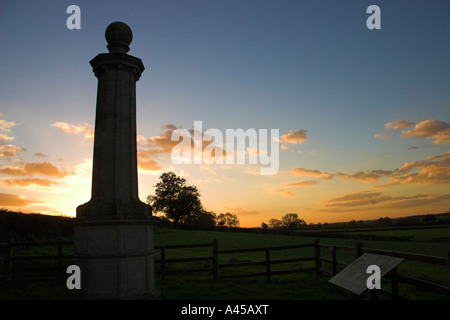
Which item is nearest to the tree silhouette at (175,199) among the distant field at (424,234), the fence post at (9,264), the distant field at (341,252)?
the distant field at (341,252)

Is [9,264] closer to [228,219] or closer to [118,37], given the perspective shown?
[118,37]

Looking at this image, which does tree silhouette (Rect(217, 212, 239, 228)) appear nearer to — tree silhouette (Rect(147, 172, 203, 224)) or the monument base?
tree silhouette (Rect(147, 172, 203, 224))

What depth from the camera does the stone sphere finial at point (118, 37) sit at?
8930mm

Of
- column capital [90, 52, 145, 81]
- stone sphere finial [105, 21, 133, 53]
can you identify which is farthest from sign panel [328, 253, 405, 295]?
stone sphere finial [105, 21, 133, 53]

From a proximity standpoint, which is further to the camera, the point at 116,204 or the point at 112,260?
the point at 116,204

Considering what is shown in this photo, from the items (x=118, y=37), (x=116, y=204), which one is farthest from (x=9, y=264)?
(x=118, y=37)

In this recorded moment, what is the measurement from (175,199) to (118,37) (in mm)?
→ 51140

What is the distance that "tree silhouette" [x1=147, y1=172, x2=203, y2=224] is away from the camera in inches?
2290

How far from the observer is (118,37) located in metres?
8.93

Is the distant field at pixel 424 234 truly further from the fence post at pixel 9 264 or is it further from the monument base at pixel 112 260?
the fence post at pixel 9 264

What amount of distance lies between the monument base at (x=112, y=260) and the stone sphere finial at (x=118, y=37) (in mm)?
5076

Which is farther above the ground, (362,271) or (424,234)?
(362,271)

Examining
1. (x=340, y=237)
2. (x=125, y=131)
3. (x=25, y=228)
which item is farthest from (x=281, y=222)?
(x=125, y=131)
